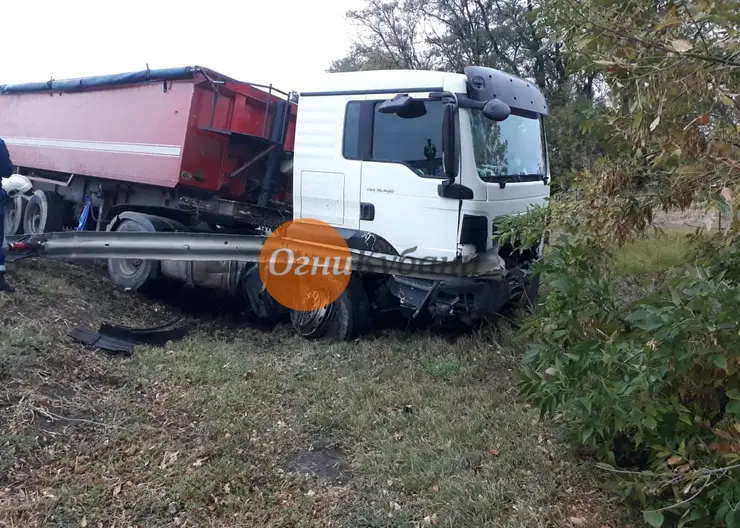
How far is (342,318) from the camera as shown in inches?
223

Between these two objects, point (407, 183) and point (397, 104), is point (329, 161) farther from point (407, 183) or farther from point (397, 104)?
point (397, 104)

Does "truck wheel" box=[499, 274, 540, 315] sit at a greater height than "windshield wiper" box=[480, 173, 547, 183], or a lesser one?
lesser

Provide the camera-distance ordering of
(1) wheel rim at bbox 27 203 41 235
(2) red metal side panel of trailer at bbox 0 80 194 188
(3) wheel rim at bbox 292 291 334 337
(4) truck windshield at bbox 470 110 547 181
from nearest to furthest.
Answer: (4) truck windshield at bbox 470 110 547 181
(3) wheel rim at bbox 292 291 334 337
(2) red metal side panel of trailer at bbox 0 80 194 188
(1) wheel rim at bbox 27 203 41 235

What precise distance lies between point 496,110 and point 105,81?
4911mm

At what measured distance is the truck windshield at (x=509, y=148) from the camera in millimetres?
5051

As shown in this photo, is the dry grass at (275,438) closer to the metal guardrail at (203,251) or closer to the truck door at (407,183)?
the metal guardrail at (203,251)

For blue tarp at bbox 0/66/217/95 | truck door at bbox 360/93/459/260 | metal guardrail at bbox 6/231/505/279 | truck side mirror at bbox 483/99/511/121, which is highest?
blue tarp at bbox 0/66/217/95

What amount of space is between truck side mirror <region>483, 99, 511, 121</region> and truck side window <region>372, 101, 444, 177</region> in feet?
1.32

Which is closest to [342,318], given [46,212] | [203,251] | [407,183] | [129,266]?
[407,183]

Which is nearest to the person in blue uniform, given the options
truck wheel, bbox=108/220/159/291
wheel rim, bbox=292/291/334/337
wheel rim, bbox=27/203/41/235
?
truck wheel, bbox=108/220/159/291

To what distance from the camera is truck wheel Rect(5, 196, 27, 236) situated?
29.4 ft

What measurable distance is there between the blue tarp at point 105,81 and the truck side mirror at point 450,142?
283cm

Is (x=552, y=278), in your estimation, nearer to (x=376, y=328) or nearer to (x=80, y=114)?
(x=376, y=328)

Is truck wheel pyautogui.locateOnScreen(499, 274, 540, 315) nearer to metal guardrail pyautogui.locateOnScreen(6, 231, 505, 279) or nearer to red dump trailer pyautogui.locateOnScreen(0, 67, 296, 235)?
metal guardrail pyautogui.locateOnScreen(6, 231, 505, 279)
